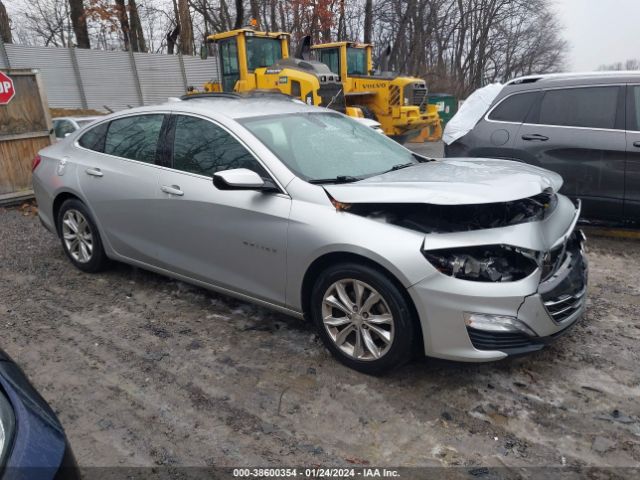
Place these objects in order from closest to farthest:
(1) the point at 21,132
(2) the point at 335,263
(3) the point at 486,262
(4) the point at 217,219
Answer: (3) the point at 486,262
(2) the point at 335,263
(4) the point at 217,219
(1) the point at 21,132

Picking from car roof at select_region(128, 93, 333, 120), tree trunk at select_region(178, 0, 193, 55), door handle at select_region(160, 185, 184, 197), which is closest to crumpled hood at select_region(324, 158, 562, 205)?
car roof at select_region(128, 93, 333, 120)

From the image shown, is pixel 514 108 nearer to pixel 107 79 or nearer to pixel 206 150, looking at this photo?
pixel 206 150

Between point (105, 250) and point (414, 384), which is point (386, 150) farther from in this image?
point (105, 250)

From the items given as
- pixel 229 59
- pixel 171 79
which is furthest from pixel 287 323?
pixel 171 79

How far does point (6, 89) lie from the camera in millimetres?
7438

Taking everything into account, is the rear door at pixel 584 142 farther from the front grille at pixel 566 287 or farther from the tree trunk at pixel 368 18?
the tree trunk at pixel 368 18

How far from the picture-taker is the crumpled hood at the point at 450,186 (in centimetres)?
282

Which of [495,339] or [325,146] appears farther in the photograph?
[325,146]

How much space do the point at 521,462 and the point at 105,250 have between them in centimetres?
366

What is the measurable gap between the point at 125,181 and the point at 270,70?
30.2ft

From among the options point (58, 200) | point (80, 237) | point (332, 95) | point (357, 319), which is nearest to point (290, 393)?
point (357, 319)

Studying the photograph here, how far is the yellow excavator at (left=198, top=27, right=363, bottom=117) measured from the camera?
12.2 meters

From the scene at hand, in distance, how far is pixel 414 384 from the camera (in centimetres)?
300

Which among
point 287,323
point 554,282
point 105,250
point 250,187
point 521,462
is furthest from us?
point 105,250
